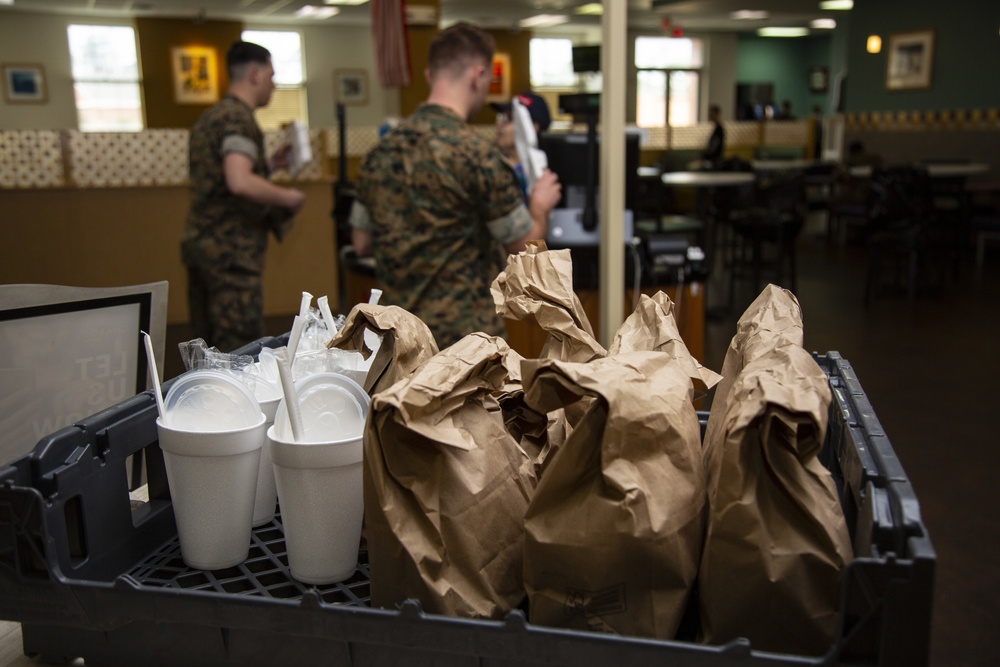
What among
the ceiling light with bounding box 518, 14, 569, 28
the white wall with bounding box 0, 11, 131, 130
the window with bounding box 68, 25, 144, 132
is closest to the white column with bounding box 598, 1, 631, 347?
the white wall with bounding box 0, 11, 131, 130

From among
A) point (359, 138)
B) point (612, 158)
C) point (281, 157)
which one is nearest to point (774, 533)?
point (612, 158)

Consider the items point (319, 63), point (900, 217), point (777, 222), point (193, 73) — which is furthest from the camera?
point (319, 63)

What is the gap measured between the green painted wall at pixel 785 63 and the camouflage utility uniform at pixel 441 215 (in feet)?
52.4

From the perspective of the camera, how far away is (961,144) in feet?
33.9

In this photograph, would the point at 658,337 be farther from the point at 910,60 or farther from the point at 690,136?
the point at 690,136

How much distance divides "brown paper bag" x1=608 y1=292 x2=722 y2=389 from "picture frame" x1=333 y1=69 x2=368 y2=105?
13565 millimetres

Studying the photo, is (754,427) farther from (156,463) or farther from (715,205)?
(715,205)

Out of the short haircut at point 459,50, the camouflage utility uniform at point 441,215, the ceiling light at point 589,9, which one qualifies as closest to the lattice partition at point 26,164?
the camouflage utility uniform at point 441,215

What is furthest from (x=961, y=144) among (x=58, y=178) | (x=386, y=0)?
(x=58, y=178)

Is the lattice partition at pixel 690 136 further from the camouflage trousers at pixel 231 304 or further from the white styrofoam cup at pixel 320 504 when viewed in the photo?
→ the white styrofoam cup at pixel 320 504

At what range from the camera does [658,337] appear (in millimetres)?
906

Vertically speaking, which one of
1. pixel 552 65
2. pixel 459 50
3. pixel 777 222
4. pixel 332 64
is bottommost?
pixel 777 222

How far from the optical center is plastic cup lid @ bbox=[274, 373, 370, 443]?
800 millimetres

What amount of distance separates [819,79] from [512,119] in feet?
52.6
